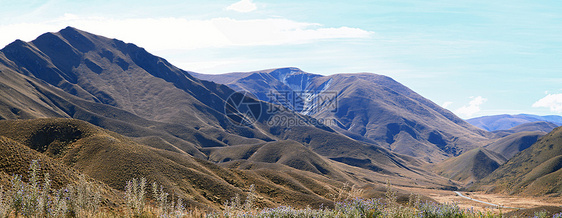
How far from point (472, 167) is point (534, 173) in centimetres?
6254

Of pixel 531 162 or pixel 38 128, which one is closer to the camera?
pixel 38 128

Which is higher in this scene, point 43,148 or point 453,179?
point 43,148

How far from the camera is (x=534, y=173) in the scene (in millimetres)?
106375

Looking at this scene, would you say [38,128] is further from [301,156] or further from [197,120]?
[197,120]

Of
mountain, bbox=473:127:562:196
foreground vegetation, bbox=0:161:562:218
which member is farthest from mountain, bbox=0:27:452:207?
mountain, bbox=473:127:562:196

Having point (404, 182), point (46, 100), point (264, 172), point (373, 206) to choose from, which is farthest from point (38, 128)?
point (404, 182)

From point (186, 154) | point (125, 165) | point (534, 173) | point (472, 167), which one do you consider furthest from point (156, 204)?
point (472, 167)

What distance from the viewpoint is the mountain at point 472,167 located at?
528 ft

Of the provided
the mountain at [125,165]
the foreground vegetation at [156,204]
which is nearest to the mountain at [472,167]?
the mountain at [125,165]

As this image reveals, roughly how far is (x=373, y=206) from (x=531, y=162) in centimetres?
13301

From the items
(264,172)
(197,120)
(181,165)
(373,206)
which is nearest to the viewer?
(373,206)

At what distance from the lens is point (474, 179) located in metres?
156

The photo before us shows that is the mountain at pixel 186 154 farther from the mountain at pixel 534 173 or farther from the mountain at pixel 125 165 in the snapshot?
the mountain at pixel 534 173

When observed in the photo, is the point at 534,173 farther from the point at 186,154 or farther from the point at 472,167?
the point at 186,154
